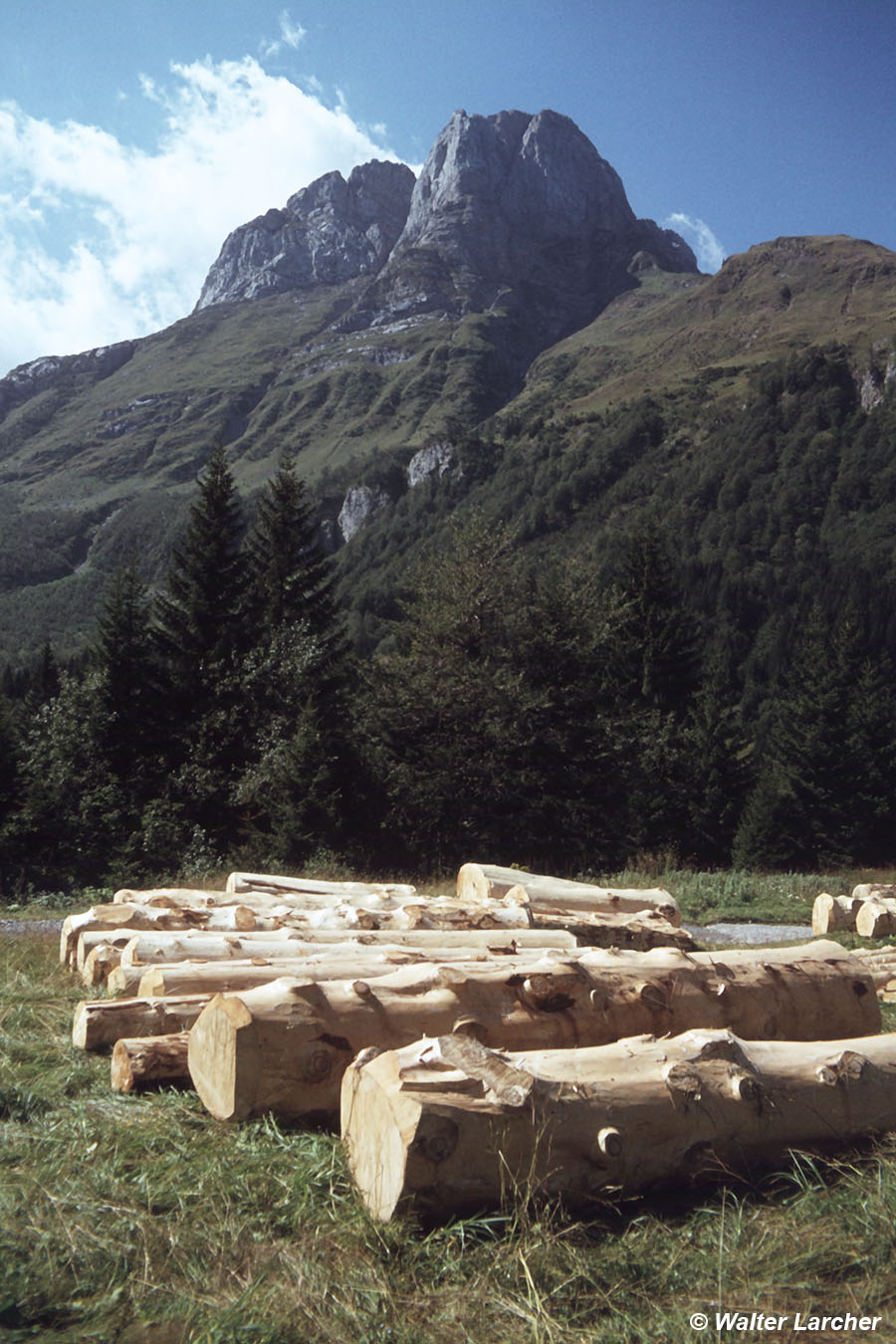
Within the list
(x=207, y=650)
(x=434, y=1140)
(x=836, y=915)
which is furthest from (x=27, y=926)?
(x=207, y=650)

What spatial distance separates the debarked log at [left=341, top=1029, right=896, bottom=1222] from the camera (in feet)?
10.9

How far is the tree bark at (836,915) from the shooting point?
1185 cm

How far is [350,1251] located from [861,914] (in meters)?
10.1

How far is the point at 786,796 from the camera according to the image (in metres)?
45.8

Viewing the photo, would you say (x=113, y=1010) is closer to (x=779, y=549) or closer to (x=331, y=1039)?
(x=331, y=1039)

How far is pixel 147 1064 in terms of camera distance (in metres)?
4.60

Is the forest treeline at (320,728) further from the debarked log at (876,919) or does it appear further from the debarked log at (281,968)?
the debarked log at (281,968)

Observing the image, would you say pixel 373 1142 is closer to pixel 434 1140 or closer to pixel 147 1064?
pixel 434 1140

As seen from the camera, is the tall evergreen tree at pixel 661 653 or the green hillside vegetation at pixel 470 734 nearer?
the green hillside vegetation at pixel 470 734

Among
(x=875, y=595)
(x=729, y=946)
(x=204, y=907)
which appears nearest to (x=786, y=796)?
(x=729, y=946)

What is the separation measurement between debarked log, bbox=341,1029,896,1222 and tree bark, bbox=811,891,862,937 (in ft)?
27.1

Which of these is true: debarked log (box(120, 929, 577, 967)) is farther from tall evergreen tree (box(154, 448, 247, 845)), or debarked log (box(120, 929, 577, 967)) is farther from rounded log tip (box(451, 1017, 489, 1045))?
tall evergreen tree (box(154, 448, 247, 845))

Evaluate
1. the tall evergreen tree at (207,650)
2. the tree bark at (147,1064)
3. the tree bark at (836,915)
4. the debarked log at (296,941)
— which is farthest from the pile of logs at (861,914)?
the tall evergreen tree at (207,650)

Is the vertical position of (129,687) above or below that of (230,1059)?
above
